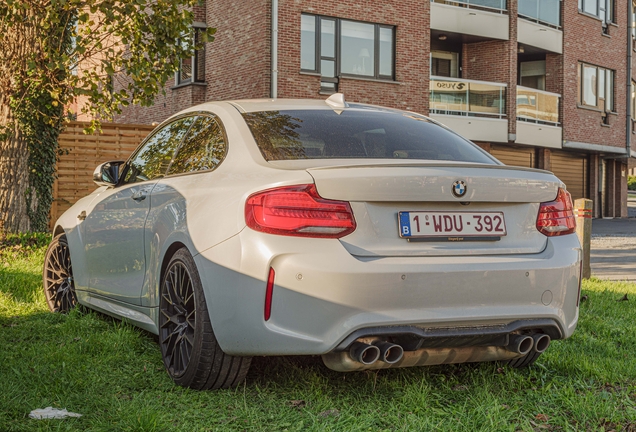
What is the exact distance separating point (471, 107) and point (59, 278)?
20.4 metres

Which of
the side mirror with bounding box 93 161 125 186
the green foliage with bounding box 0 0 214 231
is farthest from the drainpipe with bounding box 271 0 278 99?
the side mirror with bounding box 93 161 125 186

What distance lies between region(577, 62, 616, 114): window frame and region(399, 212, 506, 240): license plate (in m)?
27.7

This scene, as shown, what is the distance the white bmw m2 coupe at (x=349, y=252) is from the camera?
11.8 ft

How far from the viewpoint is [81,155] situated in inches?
659

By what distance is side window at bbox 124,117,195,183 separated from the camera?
5.17 m

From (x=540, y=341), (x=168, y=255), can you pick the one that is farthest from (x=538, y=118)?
(x=168, y=255)

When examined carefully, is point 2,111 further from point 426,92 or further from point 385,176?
point 426,92

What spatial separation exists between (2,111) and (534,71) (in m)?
22.2

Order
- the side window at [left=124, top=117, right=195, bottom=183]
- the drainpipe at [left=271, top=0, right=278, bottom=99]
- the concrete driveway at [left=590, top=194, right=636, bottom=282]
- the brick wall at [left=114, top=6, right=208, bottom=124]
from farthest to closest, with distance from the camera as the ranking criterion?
the brick wall at [left=114, top=6, right=208, bottom=124] < the drainpipe at [left=271, top=0, right=278, bottom=99] < the concrete driveway at [left=590, top=194, right=636, bottom=282] < the side window at [left=124, top=117, right=195, bottom=183]

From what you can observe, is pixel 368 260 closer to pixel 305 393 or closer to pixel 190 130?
pixel 305 393

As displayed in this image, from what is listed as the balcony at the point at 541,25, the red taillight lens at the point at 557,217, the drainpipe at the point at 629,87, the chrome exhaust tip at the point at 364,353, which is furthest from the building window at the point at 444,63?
the chrome exhaust tip at the point at 364,353

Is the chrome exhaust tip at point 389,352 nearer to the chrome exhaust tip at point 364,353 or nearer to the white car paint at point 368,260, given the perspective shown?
the chrome exhaust tip at point 364,353

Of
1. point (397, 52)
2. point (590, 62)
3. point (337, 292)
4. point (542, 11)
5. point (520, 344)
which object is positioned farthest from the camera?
point (590, 62)

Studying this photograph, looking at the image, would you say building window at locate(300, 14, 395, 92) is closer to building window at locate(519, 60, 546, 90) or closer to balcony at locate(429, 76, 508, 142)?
balcony at locate(429, 76, 508, 142)
